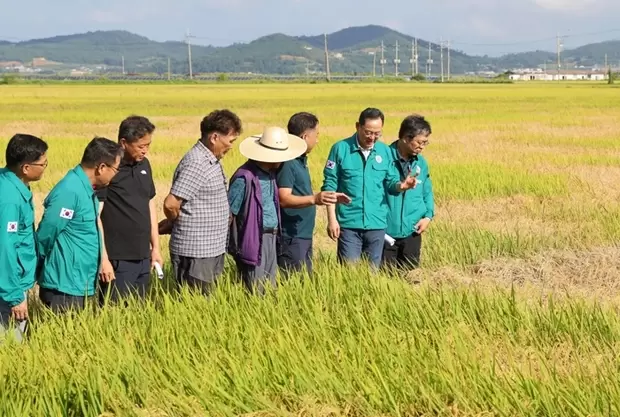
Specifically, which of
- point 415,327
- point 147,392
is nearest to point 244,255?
point 415,327

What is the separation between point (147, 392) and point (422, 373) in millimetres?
1077

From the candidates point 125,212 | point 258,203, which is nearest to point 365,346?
point 258,203

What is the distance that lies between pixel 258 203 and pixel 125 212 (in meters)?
0.75

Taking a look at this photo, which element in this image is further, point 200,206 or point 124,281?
point 124,281

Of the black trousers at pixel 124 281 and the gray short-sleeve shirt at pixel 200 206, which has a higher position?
the gray short-sleeve shirt at pixel 200 206

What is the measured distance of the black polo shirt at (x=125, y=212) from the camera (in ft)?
15.4

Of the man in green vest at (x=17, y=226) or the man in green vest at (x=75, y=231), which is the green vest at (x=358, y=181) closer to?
Result: the man in green vest at (x=75, y=231)

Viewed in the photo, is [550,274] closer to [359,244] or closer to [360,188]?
[359,244]

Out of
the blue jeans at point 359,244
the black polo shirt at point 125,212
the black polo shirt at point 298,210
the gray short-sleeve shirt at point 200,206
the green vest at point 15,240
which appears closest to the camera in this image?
the green vest at point 15,240

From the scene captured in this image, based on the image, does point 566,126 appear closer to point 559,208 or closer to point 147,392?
point 559,208

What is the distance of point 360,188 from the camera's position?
214 inches

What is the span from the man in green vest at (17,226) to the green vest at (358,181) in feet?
6.58

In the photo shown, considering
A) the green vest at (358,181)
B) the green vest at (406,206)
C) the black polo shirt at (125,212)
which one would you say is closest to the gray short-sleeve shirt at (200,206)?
the black polo shirt at (125,212)

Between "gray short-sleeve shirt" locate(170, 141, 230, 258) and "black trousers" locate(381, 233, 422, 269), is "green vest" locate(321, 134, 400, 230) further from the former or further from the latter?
"gray short-sleeve shirt" locate(170, 141, 230, 258)
